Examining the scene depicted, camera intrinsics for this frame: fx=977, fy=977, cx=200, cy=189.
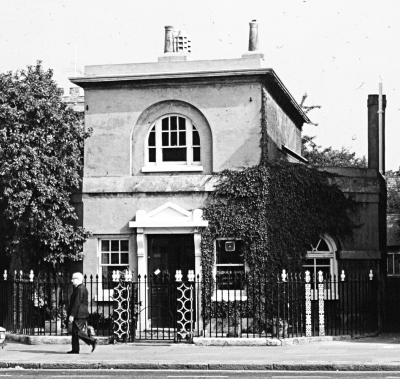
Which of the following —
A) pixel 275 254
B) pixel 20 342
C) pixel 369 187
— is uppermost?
pixel 369 187

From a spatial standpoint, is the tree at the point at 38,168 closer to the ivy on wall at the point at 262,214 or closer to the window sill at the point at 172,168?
the window sill at the point at 172,168

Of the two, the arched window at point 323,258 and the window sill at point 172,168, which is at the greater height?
the window sill at point 172,168

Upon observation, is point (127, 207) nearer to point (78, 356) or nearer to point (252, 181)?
point (252, 181)

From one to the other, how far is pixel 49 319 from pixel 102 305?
58.1 inches

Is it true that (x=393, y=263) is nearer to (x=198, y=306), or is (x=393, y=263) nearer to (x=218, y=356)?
(x=198, y=306)

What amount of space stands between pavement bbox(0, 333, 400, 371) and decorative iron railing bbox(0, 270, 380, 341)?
3.46ft

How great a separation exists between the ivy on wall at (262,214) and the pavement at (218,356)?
306cm

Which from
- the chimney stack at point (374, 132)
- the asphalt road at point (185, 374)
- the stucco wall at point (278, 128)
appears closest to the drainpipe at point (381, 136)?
the chimney stack at point (374, 132)

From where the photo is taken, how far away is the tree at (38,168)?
25484 millimetres

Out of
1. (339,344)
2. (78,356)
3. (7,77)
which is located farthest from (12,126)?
(339,344)

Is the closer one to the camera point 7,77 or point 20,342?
point 20,342

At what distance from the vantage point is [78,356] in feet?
67.8

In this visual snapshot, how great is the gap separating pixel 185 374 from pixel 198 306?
271 inches

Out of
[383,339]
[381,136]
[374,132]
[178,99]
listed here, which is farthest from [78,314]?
[381,136]
